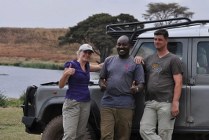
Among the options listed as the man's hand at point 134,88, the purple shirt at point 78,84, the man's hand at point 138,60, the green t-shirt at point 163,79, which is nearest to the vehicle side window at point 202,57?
the green t-shirt at point 163,79

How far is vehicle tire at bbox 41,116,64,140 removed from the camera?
6.97 m

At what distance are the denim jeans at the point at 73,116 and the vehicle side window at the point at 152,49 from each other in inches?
37.6

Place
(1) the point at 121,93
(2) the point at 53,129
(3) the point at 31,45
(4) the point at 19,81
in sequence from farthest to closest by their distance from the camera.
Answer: (3) the point at 31,45, (4) the point at 19,81, (2) the point at 53,129, (1) the point at 121,93

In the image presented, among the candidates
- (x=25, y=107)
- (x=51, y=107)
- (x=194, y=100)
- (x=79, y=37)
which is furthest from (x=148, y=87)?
(x=79, y=37)

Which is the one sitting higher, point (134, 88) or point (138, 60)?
point (138, 60)

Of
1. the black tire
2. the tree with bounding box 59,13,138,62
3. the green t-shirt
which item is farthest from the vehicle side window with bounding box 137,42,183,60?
the tree with bounding box 59,13,138,62

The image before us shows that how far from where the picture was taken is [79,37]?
49969mm

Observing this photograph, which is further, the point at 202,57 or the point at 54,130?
the point at 54,130

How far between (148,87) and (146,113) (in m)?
0.31

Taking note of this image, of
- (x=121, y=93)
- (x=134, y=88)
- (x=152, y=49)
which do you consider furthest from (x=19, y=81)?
(x=134, y=88)

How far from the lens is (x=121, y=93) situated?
20.9 feet

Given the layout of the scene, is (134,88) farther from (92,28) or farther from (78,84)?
(92,28)

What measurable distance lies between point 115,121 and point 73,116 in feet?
1.67

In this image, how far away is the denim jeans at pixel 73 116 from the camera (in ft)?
21.1
